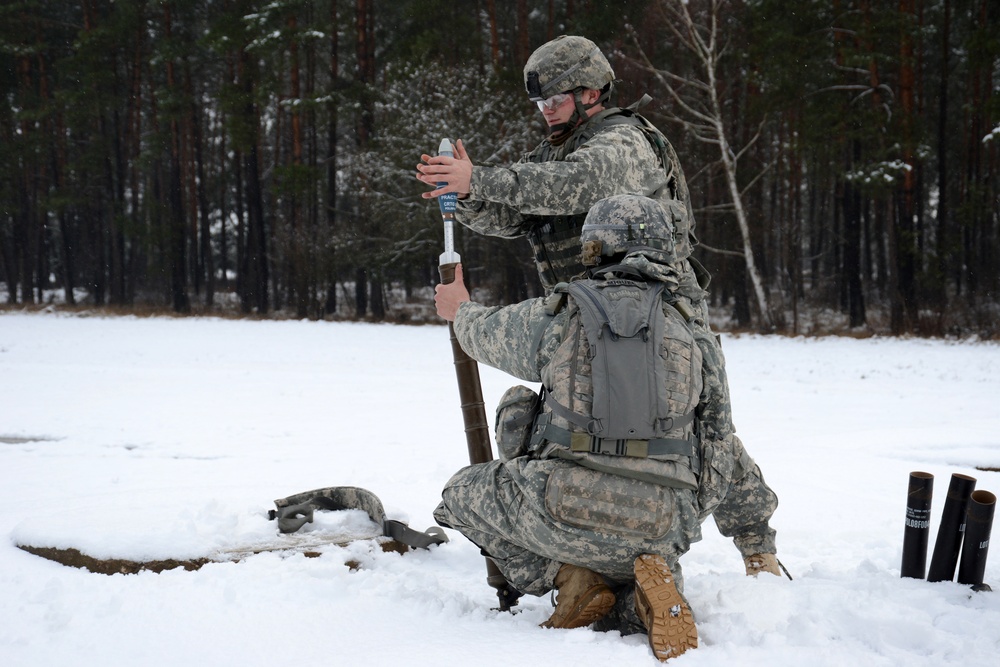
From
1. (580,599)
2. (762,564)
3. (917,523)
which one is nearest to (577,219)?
(580,599)

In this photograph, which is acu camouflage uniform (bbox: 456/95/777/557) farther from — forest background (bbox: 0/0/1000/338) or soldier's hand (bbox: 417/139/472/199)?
forest background (bbox: 0/0/1000/338)

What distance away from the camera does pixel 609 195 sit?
3170 mm

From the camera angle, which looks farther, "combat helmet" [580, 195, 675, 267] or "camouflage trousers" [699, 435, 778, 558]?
"camouflage trousers" [699, 435, 778, 558]

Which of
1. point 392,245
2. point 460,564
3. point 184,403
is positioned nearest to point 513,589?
point 460,564

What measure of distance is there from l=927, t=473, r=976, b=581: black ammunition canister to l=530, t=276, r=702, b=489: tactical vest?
1.20m

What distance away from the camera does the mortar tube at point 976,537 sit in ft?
9.85

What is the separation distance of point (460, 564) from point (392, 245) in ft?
62.2

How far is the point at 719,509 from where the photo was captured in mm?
3445

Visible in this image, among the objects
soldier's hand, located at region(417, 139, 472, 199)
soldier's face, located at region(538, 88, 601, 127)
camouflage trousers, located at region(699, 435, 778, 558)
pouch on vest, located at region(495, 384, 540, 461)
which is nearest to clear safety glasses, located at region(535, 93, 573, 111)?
soldier's face, located at region(538, 88, 601, 127)

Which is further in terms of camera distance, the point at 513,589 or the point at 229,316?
the point at 229,316

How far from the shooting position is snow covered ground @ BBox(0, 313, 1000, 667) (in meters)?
2.64

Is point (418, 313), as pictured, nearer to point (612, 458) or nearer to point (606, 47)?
point (606, 47)

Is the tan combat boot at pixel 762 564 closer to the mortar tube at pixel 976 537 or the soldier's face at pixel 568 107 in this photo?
the mortar tube at pixel 976 537

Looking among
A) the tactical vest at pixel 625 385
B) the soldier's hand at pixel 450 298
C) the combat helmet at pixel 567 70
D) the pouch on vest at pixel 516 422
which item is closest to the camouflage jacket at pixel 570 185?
the combat helmet at pixel 567 70
